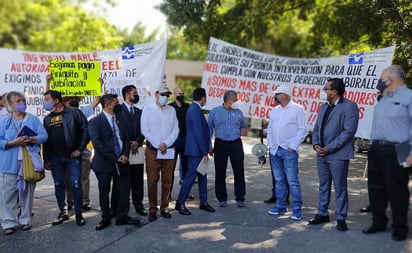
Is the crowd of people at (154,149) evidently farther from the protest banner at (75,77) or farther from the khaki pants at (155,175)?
the protest banner at (75,77)

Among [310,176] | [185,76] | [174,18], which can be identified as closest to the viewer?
[310,176]

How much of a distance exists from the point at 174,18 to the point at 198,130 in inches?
275

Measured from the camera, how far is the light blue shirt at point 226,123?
669 cm

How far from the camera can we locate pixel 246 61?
830 cm

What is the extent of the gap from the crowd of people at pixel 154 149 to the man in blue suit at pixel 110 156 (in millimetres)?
13

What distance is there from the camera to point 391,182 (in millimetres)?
4809

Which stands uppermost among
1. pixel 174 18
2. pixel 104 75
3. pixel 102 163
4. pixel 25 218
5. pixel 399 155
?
pixel 174 18

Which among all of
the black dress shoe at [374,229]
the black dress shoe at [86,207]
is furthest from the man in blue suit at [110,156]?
the black dress shoe at [374,229]

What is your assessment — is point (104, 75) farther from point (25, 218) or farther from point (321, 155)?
point (321, 155)

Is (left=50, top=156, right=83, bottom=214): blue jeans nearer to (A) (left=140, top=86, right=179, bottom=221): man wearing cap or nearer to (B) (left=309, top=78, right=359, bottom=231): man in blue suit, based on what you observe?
(A) (left=140, top=86, right=179, bottom=221): man wearing cap

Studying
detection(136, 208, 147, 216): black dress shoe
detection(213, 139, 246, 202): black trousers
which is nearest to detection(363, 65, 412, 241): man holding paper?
detection(213, 139, 246, 202): black trousers

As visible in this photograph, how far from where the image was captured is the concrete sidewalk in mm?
4949

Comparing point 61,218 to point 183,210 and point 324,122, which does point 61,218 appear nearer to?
point 183,210

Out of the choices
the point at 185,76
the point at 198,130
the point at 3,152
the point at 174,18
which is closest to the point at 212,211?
the point at 198,130
